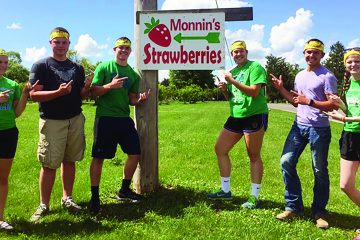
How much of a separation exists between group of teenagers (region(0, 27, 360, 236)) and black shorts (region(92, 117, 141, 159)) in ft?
0.04

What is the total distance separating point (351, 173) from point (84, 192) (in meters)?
3.96

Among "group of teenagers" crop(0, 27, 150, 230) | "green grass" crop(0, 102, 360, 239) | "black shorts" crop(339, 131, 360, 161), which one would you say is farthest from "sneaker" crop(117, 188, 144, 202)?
"black shorts" crop(339, 131, 360, 161)

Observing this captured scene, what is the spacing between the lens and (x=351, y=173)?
15.1ft

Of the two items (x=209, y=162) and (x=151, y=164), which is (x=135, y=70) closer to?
(x=151, y=164)

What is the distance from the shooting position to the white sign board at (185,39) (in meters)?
5.89

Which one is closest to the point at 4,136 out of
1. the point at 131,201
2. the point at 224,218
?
the point at 131,201

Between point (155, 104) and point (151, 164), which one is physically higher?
point (155, 104)

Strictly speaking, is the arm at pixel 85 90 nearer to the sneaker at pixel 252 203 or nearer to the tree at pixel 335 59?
the sneaker at pixel 252 203

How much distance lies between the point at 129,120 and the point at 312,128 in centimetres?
238

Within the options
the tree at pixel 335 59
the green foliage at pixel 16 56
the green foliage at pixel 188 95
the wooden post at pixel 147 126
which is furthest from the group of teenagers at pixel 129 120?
the green foliage at pixel 16 56

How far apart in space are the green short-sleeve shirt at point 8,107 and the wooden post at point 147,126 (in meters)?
1.83

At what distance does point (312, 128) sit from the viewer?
5008 millimetres

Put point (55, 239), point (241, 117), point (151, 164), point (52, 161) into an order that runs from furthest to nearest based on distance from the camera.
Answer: point (151, 164)
point (241, 117)
point (52, 161)
point (55, 239)

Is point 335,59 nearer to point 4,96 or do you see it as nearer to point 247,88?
point 247,88
